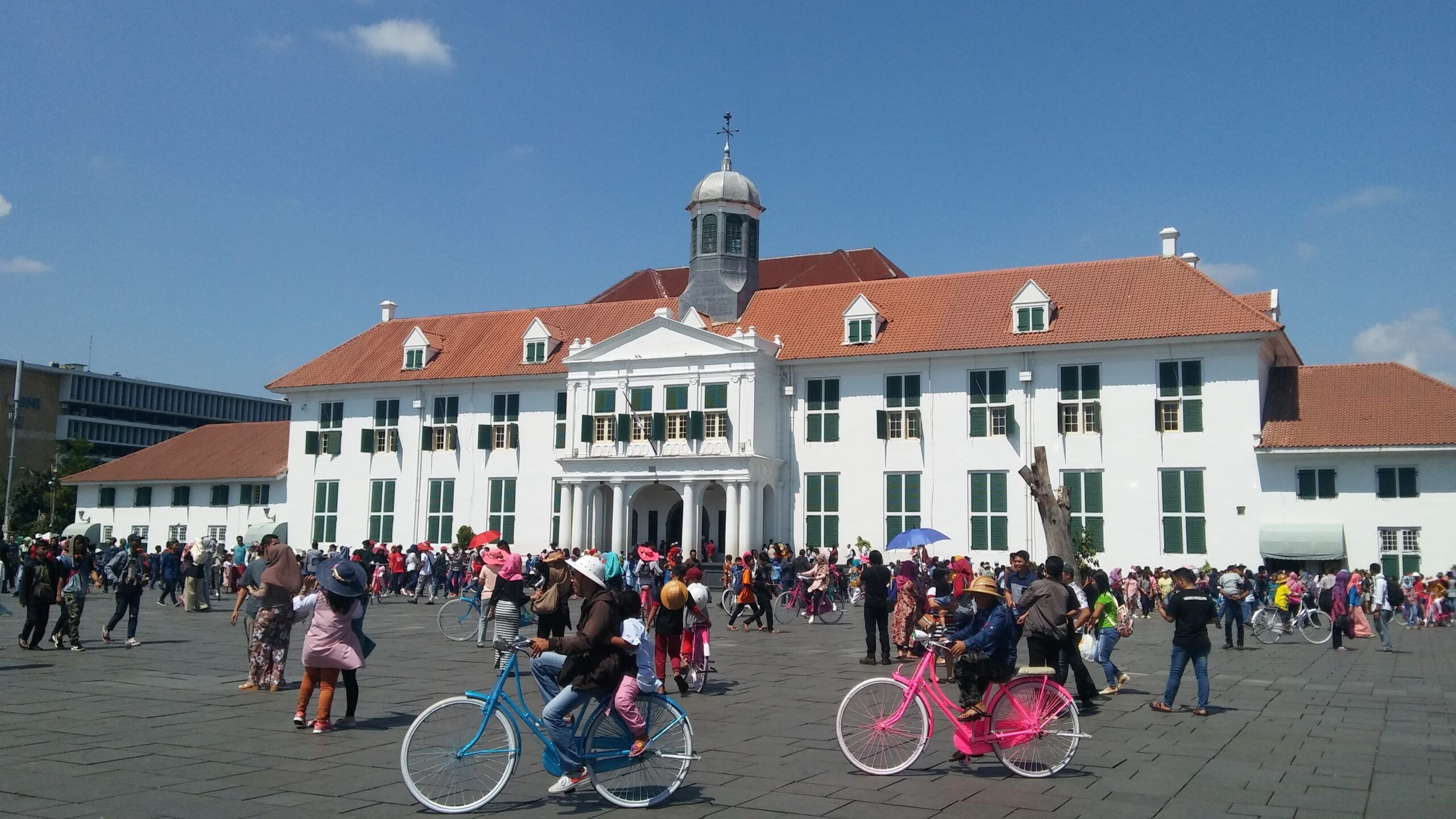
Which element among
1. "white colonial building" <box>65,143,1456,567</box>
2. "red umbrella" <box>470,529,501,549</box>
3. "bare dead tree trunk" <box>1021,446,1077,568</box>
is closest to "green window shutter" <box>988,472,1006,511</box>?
"white colonial building" <box>65,143,1456,567</box>

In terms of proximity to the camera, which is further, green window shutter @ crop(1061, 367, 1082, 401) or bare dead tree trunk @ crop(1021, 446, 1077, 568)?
green window shutter @ crop(1061, 367, 1082, 401)

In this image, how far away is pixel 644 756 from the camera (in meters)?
7.43

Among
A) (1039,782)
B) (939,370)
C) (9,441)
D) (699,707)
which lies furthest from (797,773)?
(9,441)

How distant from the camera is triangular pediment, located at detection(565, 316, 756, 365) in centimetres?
4047

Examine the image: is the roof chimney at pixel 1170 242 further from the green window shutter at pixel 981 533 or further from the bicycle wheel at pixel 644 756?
the bicycle wheel at pixel 644 756

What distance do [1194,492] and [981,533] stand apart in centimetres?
665

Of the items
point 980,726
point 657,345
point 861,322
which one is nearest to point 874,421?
point 861,322

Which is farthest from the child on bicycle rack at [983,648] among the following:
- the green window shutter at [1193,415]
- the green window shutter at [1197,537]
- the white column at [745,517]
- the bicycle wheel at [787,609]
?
the white column at [745,517]

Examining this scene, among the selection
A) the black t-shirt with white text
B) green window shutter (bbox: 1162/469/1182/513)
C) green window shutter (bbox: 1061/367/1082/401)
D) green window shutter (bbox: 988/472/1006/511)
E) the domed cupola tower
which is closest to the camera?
the black t-shirt with white text

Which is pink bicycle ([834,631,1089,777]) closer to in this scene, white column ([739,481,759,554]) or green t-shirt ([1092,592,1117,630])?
green t-shirt ([1092,592,1117,630])

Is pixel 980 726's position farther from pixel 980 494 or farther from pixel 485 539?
pixel 980 494

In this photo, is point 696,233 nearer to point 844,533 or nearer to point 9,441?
point 844,533

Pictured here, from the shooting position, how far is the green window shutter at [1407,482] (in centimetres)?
3238

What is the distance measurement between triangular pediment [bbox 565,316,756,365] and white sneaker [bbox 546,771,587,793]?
32702 mm
